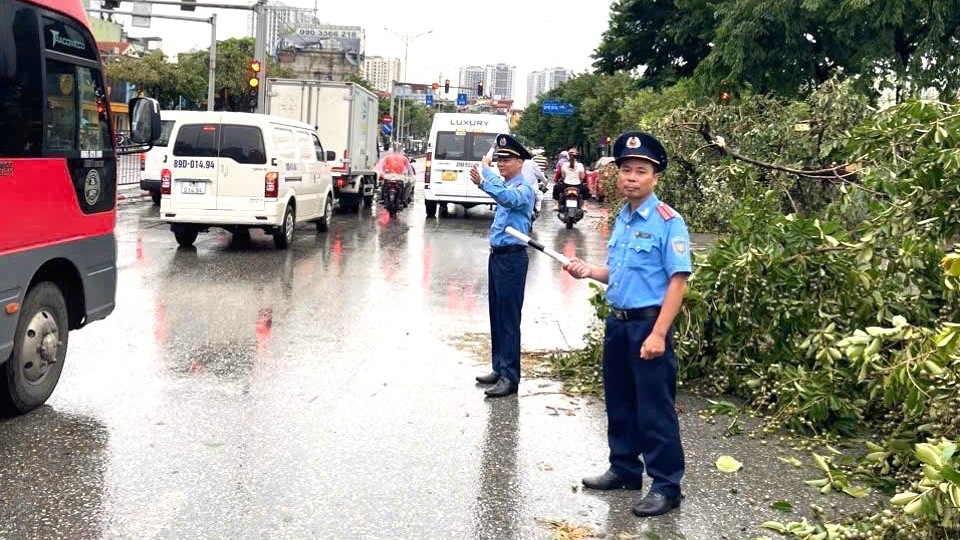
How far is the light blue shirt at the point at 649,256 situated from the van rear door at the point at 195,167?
11.2 metres

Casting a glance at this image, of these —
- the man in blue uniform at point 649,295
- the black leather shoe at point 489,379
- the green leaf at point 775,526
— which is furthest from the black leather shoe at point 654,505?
the black leather shoe at point 489,379

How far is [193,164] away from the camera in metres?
15.2

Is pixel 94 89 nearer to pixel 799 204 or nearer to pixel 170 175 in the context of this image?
pixel 799 204

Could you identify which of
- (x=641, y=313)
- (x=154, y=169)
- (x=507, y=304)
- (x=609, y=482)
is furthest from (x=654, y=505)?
(x=154, y=169)

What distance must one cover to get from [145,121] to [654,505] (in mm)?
4854

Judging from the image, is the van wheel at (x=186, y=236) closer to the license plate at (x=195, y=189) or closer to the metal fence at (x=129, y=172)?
the license plate at (x=195, y=189)

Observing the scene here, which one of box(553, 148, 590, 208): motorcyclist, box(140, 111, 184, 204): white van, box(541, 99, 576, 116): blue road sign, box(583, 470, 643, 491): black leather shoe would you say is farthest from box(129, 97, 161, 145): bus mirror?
box(541, 99, 576, 116): blue road sign

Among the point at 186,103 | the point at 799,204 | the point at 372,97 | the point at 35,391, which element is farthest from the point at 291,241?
the point at 186,103

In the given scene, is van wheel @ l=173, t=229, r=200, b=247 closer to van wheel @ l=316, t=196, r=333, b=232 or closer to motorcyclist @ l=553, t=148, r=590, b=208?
van wheel @ l=316, t=196, r=333, b=232

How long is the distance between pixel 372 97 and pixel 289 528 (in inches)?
949

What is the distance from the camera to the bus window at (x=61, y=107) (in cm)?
627

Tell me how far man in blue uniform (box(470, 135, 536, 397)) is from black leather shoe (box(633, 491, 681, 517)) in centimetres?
231

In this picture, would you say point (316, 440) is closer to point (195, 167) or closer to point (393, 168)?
point (195, 167)

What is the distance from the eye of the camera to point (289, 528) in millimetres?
4598
